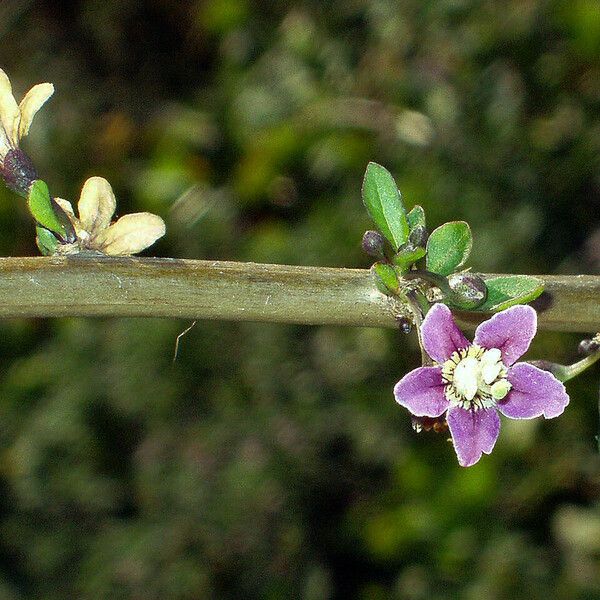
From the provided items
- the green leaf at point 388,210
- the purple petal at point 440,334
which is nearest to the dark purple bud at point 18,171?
the green leaf at point 388,210

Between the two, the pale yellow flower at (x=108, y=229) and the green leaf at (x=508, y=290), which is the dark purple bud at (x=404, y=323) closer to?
the green leaf at (x=508, y=290)

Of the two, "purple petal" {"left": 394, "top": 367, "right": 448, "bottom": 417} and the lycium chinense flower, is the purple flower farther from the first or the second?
the lycium chinense flower

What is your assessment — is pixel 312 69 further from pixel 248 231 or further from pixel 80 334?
pixel 80 334

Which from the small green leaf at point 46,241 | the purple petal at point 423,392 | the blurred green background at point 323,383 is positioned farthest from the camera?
the blurred green background at point 323,383

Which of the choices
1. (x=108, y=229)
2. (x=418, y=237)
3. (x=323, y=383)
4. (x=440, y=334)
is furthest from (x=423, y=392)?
(x=323, y=383)

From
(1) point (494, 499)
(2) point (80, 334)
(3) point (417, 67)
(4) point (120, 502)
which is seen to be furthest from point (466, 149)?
(4) point (120, 502)
